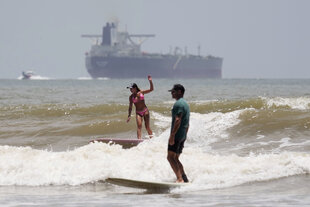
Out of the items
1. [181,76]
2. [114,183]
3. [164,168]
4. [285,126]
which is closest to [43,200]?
[114,183]

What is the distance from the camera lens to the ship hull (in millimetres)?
186875

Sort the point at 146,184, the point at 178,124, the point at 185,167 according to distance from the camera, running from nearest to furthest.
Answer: the point at 178,124, the point at 146,184, the point at 185,167

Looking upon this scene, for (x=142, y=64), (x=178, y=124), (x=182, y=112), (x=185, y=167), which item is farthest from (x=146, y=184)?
(x=142, y=64)

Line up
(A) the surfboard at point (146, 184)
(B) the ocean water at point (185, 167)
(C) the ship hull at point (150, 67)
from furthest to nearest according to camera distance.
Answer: (C) the ship hull at point (150, 67), (A) the surfboard at point (146, 184), (B) the ocean water at point (185, 167)

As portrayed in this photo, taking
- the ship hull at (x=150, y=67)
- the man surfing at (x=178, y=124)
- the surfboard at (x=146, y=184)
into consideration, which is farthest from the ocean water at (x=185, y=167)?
the ship hull at (x=150, y=67)

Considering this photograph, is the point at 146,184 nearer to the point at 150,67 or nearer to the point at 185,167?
the point at 185,167

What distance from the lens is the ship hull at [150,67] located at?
187 m

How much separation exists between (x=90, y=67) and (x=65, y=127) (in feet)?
568

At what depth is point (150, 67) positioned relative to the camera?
7416 inches

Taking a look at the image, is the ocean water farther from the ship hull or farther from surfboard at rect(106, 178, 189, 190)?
the ship hull

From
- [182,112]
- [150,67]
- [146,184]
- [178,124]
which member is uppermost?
[150,67]

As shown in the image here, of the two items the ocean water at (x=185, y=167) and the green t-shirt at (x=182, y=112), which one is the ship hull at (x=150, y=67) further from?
the green t-shirt at (x=182, y=112)

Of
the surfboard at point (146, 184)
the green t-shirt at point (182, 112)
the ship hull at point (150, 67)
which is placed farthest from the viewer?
the ship hull at point (150, 67)

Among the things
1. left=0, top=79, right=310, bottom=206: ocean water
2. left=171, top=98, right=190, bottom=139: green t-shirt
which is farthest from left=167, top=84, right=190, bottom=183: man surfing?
left=0, top=79, right=310, bottom=206: ocean water
